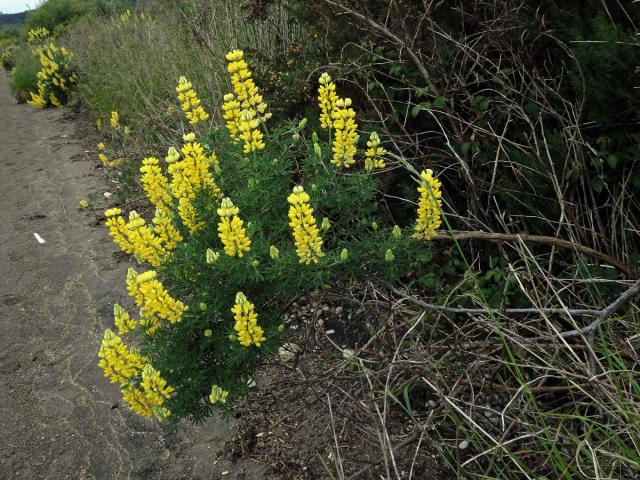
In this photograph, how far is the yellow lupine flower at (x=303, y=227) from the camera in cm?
193

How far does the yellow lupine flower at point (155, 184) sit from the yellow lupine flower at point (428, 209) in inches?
48.3

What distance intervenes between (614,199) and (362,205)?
3.70ft

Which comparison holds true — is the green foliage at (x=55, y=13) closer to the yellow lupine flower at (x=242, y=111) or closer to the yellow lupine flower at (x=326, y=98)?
the yellow lupine flower at (x=242, y=111)

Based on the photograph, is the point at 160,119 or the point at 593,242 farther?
the point at 160,119

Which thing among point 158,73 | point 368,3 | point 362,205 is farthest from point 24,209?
point 362,205

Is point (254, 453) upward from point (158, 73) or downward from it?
downward

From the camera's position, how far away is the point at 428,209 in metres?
2.19

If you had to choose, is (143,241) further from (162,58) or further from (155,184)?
(162,58)

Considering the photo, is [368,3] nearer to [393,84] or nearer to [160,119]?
[393,84]

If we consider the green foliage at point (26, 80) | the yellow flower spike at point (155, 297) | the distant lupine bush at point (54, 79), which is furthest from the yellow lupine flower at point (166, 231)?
the green foliage at point (26, 80)

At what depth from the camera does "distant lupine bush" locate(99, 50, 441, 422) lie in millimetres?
1995

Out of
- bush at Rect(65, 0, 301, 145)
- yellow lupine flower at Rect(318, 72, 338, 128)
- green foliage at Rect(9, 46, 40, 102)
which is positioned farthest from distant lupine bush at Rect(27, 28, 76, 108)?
yellow lupine flower at Rect(318, 72, 338, 128)

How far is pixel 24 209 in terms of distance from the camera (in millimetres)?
5629

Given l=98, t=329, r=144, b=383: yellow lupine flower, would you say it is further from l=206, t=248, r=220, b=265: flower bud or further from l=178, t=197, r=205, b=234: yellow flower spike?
l=178, t=197, r=205, b=234: yellow flower spike
